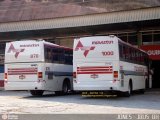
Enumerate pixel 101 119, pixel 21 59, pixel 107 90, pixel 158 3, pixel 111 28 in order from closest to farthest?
pixel 101 119, pixel 107 90, pixel 21 59, pixel 158 3, pixel 111 28

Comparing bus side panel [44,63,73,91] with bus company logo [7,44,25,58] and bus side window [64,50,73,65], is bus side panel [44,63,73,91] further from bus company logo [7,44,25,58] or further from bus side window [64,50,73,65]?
bus company logo [7,44,25,58]

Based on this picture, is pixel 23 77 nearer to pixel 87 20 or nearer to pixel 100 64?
pixel 100 64

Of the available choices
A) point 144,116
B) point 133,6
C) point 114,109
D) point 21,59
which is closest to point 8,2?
point 133,6

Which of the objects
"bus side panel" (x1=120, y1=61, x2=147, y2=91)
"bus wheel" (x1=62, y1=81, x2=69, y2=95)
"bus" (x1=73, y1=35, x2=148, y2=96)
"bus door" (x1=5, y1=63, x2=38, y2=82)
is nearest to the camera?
"bus" (x1=73, y1=35, x2=148, y2=96)

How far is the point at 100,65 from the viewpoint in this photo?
21734 millimetres

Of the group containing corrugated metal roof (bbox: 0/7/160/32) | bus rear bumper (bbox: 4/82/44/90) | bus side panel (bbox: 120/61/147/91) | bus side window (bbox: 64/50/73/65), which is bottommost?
bus rear bumper (bbox: 4/82/44/90)

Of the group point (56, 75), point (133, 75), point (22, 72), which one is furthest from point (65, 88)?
point (133, 75)

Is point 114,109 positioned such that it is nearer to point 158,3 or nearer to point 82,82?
point 82,82

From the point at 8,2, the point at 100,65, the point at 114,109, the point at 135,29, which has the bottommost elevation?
the point at 114,109

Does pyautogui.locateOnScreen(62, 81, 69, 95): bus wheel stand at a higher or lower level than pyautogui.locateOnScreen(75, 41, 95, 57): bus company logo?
lower

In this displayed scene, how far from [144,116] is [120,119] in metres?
1.00

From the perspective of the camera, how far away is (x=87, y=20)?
1315 inches

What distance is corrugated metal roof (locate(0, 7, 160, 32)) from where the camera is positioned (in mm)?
31016

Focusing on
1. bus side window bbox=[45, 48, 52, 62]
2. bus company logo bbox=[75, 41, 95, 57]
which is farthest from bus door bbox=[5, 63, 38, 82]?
bus company logo bbox=[75, 41, 95, 57]
